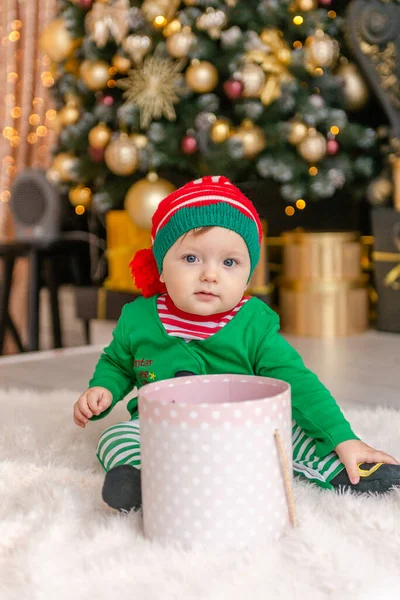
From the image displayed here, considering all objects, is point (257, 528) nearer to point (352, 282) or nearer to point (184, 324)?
point (184, 324)

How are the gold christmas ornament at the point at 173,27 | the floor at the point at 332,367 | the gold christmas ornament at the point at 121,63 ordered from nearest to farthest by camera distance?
the floor at the point at 332,367, the gold christmas ornament at the point at 173,27, the gold christmas ornament at the point at 121,63

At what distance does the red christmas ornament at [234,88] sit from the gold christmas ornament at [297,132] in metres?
0.20

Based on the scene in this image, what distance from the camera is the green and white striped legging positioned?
3.26 feet

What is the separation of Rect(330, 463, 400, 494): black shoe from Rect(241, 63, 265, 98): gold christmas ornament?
1.70 m

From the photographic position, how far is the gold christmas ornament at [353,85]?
102 inches

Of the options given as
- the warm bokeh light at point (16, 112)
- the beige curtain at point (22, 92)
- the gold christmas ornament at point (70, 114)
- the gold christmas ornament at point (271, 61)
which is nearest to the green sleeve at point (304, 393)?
the gold christmas ornament at point (271, 61)

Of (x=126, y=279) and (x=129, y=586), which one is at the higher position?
(x=126, y=279)

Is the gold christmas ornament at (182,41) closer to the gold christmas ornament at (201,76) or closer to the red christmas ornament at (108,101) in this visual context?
the gold christmas ornament at (201,76)

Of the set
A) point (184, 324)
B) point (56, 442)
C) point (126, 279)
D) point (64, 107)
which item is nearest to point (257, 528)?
point (184, 324)

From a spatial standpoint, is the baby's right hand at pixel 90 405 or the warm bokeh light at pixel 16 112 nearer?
the baby's right hand at pixel 90 405

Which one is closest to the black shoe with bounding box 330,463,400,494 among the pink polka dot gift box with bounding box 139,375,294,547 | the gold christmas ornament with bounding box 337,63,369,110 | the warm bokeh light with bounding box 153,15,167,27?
the pink polka dot gift box with bounding box 139,375,294,547

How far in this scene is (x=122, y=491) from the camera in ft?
2.99

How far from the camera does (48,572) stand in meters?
0.77

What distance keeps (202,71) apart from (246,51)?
0.51 feet
